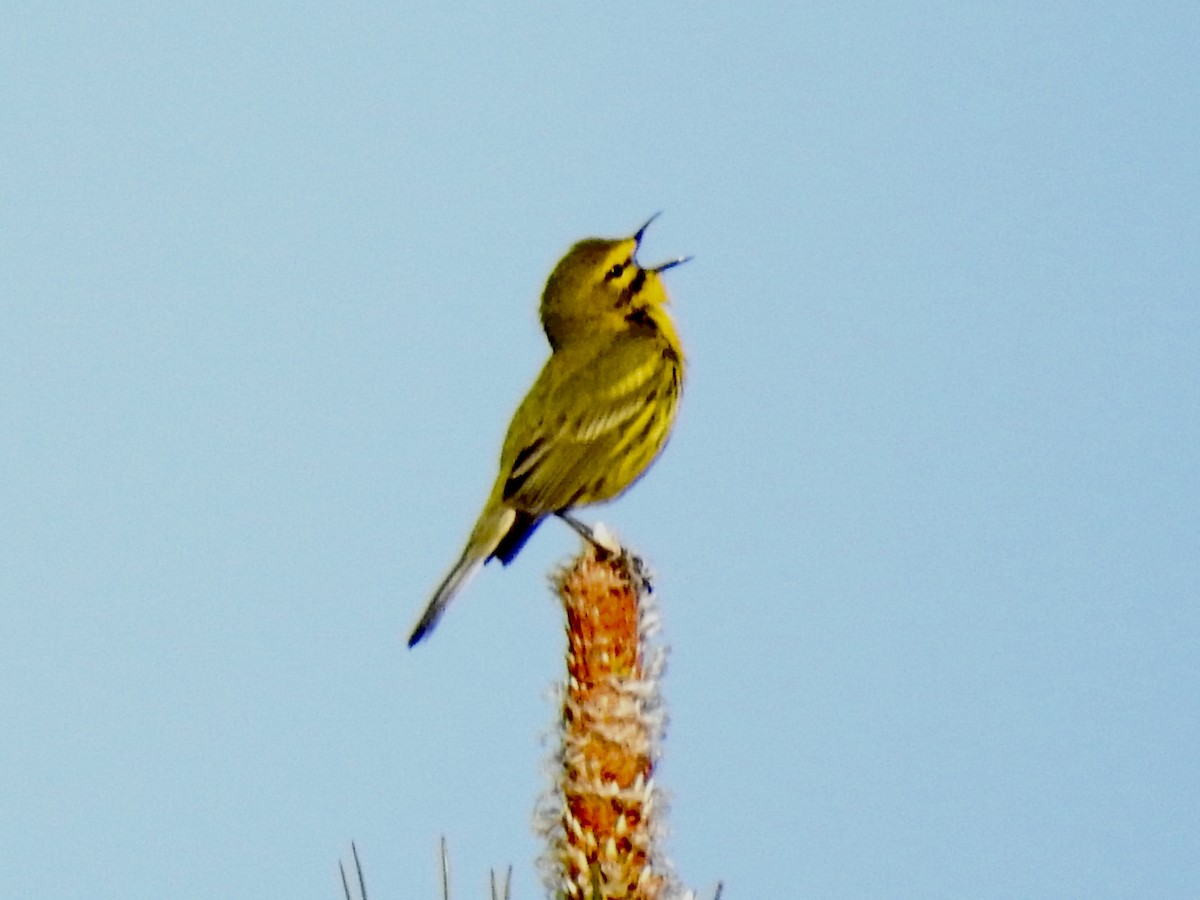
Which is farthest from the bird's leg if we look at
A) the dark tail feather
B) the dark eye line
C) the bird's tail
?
the dark eye line

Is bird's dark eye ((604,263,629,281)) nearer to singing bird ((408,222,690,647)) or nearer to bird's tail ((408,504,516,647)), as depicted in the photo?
singing bird ((408,222,690,647))

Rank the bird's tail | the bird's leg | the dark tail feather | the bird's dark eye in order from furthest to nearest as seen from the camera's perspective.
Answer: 1. the bird's dark eye
2. the dark tail feather
3. the bird's tail
4. the bird's leg

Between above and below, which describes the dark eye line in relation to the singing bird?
above

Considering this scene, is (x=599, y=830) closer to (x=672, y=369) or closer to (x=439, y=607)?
(x=439, y=607)

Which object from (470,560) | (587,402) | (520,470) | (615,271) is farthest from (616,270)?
(470,560)

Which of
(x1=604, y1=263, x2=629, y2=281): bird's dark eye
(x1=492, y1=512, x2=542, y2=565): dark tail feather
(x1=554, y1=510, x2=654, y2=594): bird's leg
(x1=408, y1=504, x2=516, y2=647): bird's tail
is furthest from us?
(x1=604, y1=263, x2=629, y2=281): bird's dark eye

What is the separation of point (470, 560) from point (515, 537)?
0.52 meters

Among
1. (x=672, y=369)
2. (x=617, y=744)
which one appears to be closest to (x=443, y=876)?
(x=617, y=744)

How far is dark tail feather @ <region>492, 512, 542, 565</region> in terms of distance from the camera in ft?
23.5

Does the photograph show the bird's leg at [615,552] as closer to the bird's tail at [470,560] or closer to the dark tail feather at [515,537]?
the bird's tail at [470,560]

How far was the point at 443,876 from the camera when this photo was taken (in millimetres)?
3170

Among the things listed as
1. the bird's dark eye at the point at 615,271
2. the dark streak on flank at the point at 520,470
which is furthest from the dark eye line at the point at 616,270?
the dark streak on flank at the point at 520,470

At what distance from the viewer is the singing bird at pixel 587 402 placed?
23.8ft

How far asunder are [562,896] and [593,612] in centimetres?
56
